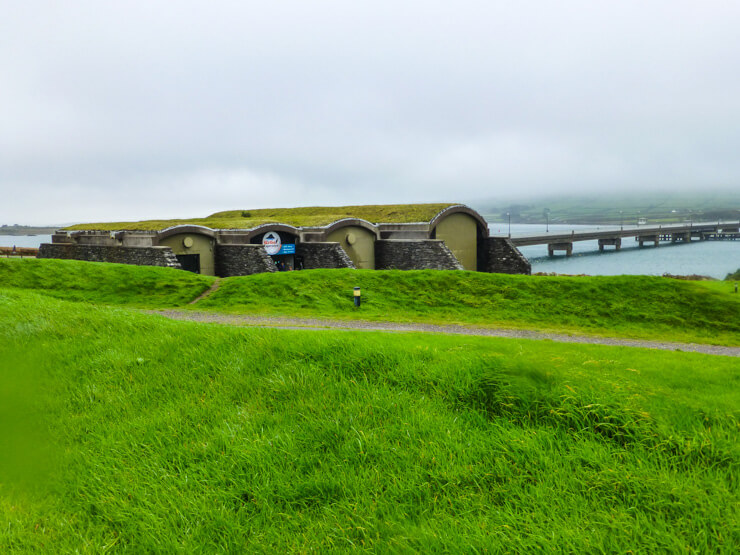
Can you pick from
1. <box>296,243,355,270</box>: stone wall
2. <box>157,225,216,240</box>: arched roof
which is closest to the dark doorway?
<box>157,225,216,240</box>: arched roof

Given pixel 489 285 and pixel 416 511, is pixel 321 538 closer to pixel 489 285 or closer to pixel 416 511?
pixel 416 511

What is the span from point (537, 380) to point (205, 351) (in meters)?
4.62

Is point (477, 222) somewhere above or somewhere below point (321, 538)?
above

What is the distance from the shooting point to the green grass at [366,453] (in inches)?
145

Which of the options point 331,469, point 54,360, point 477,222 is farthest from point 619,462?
point 477,222

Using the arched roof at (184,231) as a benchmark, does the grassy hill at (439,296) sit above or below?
below

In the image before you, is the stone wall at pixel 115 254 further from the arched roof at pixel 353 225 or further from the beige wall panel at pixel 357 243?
the beige wall panel at pixel 357 243

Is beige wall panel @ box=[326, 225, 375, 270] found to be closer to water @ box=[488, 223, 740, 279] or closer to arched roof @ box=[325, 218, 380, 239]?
arched roof @ box=[325, 218, 380, 239]

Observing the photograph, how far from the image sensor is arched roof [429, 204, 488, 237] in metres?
41.7

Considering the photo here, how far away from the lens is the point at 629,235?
4087 inches

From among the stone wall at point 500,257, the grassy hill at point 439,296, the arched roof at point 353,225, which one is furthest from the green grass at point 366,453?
the stone wall at point 500,257

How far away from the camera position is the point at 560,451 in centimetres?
448

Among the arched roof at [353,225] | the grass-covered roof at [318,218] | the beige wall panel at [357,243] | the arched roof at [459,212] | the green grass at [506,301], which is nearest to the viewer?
the green grass at [506,301]

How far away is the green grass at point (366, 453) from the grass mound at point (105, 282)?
737 inches
